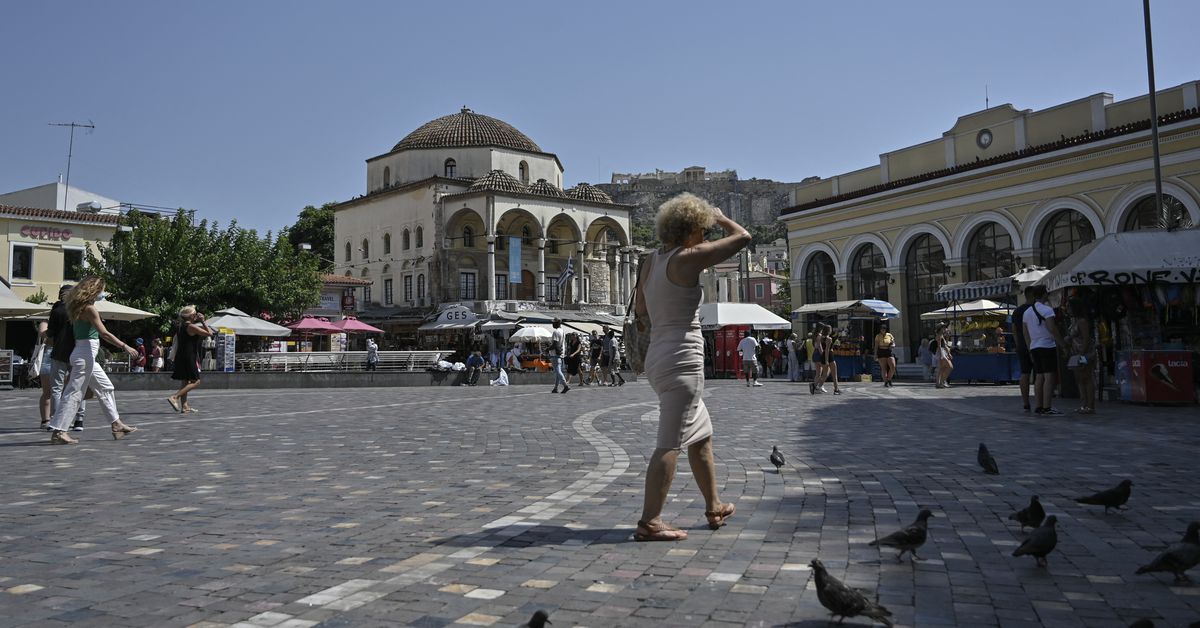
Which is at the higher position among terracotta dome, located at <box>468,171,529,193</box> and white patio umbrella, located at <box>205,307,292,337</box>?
terracotta dome, located at <box>468,171,529,193</box>

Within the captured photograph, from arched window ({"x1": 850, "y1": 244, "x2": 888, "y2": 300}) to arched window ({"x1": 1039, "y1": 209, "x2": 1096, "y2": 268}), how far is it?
7212 millimetres

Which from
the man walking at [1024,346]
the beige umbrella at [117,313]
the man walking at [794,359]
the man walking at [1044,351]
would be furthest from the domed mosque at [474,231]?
the man walking at [1044,351]

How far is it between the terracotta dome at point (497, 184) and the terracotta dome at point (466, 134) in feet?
14.3

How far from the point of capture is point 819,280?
4200 cm

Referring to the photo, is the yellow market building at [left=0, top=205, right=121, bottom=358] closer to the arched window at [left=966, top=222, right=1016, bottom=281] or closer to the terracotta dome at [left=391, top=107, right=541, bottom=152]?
the terracotta dome at [left=391, top=107, right=541, bottom=152]

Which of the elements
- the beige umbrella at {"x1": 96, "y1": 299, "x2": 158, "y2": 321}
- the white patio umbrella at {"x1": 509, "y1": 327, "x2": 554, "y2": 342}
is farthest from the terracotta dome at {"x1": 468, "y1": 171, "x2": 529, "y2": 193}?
the beige umbrella at {"x1": 96, "y1": 299, "x2": 158, "y2": 321}

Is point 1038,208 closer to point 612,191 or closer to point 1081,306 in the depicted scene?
point 1081,306

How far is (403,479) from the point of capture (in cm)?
663

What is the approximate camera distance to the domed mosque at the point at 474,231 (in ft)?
180

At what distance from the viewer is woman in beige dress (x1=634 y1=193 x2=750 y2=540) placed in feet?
14.4

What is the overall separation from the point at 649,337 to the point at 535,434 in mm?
5484

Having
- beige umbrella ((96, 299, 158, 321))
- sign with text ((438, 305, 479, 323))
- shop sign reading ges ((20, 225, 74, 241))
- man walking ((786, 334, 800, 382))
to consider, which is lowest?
man walking ((786, 334, 800, 382))

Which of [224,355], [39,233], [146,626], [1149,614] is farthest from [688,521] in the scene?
[39,233]

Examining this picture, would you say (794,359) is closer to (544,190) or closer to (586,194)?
(544,190)
